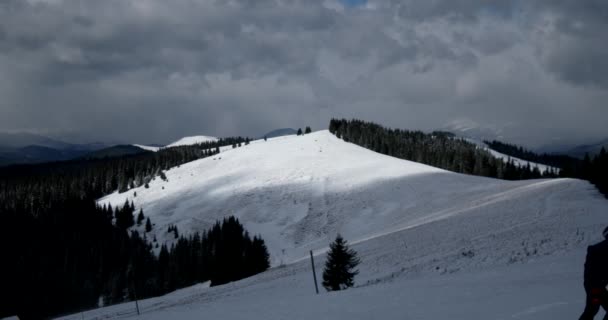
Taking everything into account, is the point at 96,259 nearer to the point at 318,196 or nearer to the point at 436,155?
the point at 318,196

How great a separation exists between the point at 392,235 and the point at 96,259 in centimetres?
6671

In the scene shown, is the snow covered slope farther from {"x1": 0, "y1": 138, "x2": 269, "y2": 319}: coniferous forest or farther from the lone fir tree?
the lone fir tree

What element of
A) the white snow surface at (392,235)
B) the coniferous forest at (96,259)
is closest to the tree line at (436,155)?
the white snow surface at (392,235)

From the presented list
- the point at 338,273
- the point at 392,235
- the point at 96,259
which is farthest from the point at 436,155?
the point at 338,273

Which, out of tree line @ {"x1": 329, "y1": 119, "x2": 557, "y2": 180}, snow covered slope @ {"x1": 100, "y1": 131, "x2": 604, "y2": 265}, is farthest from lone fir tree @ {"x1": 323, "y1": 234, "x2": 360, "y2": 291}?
tree line @ {"x1": 329, "y1": 119, "x2": 557, "y2": 180}

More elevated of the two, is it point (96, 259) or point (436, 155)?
point (436, 155)

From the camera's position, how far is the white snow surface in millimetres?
12742

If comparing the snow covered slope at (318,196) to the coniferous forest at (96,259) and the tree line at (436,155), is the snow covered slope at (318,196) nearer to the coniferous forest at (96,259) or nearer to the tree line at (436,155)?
the coniferous forest at (96,259)

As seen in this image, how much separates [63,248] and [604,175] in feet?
331

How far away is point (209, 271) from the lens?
63562mm

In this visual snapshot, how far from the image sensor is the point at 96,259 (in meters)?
78.1

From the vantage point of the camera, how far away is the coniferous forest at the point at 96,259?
56375mm

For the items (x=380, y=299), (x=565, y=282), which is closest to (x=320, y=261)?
(x=380, y=299)

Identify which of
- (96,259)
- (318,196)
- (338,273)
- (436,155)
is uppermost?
(436,155)
